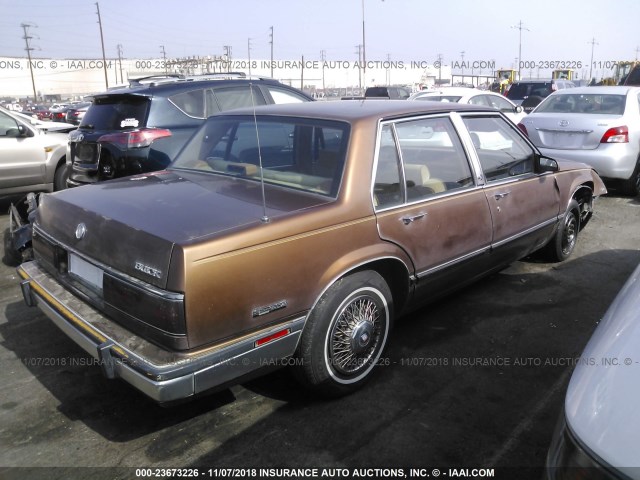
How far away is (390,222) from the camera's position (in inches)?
123

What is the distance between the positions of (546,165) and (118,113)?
464 cm

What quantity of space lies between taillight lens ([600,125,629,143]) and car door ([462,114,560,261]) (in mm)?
3560

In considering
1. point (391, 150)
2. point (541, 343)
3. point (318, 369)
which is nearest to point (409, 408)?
point (318, 369)

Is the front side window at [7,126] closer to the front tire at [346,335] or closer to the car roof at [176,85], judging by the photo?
the car roof at [176,85]

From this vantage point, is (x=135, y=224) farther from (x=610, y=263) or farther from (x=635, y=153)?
(x=635, y=153)

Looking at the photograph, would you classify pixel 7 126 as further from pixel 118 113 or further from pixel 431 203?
pixel 431 203

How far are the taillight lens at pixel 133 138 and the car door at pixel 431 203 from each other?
338 cm

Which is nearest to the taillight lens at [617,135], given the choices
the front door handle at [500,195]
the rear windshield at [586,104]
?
the rear windshield at [586,104]

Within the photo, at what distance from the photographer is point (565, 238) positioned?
5.21 metres

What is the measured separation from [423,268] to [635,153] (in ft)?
20.0

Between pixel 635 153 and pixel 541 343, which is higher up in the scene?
pixel 635 153

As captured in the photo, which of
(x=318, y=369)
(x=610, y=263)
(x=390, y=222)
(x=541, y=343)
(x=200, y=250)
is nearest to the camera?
(x=200, y=250)

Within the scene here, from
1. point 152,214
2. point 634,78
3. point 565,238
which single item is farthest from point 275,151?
point 634,78

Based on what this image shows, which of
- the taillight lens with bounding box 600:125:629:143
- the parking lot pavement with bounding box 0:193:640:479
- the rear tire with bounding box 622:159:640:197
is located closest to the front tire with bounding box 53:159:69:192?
the parking lot pavement with bounding box 0:193:640:479
